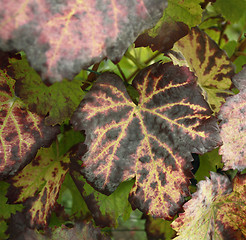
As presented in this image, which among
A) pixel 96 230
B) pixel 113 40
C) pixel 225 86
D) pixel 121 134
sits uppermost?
pixel 113 40

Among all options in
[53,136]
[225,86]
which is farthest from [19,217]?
[225,86]

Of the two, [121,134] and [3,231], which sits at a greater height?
[121,134]

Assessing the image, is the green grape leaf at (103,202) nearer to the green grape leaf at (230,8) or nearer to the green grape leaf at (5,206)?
the green grape leaf at (5,206)

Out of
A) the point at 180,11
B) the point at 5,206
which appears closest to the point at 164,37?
the point at 180,11

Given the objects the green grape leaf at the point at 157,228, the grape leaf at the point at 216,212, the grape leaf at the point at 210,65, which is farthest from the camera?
the green grape leaf at the point at 157,228

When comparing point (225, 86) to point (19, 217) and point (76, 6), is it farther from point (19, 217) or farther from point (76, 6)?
point (19, 217)

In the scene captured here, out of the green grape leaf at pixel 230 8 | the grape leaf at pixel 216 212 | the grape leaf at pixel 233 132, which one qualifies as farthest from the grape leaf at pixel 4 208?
the green grape leaf at pixel 230 8

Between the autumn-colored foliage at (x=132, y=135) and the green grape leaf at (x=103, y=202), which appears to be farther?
the green grape leaf at (x=103, y=202)
